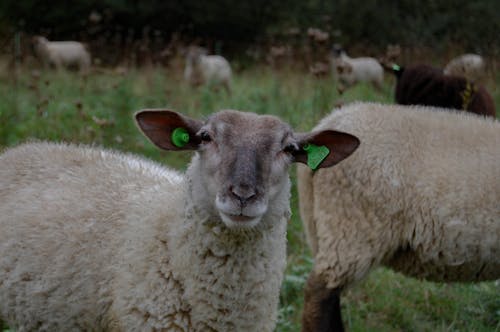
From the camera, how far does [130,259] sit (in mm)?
2465

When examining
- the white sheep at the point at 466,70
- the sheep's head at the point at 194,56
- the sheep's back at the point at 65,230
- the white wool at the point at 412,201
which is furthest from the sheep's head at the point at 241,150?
the sheep's head at the point at 194,56

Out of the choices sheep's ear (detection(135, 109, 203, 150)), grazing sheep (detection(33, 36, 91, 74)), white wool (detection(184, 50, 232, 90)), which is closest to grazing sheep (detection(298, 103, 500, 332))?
sheep's ear (detection(135, 109, 203, 150))

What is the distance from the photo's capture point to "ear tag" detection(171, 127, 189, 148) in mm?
2527

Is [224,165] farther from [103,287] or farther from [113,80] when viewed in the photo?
[113,80]

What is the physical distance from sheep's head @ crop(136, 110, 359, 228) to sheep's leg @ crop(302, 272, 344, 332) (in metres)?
1.11

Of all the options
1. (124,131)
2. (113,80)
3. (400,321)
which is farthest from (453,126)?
(113,80)

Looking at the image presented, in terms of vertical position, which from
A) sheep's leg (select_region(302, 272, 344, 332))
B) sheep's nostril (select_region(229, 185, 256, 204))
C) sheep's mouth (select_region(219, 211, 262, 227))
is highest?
sheep's nostril (select_region(229, 185, 256, 204))

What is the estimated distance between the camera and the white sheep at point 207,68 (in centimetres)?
1091

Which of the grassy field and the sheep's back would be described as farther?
the grassy field

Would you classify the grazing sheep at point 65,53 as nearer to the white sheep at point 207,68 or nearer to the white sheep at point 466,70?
the white sheep at point 207,68

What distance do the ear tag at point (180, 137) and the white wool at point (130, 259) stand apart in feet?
0.34

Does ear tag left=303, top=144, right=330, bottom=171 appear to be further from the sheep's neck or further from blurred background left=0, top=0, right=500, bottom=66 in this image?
blurred background left=0, top=0, right=500, bottom=66

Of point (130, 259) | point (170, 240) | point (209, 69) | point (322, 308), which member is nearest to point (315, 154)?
point (170, 240)

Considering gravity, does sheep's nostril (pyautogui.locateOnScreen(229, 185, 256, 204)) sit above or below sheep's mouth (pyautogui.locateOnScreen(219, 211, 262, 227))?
above
